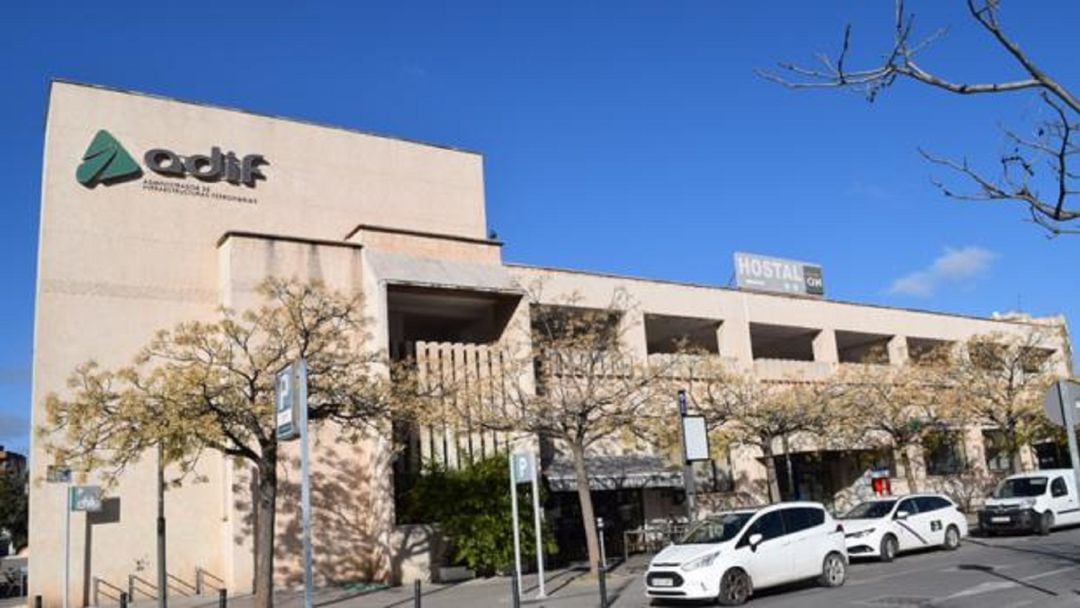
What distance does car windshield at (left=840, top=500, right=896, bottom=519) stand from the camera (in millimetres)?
24312

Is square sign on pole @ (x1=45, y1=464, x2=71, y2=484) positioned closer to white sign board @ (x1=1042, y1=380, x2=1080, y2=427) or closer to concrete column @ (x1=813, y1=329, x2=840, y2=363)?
white sign board @ (x1=1042, y1=380, x2=1080, y2=427)

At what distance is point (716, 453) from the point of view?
3031 cm

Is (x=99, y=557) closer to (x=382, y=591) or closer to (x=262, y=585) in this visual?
(x=382, y=591)

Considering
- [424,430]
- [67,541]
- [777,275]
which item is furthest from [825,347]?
[67,541]

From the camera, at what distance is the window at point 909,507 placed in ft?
80.2

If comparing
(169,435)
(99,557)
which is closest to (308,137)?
(99,557)

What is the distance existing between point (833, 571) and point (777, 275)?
24.3 metres

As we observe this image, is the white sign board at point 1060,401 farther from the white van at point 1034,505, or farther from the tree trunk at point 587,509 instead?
the white van at point 1034,505

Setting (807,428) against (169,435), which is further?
(807,428)

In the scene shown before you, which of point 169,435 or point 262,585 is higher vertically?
point 169,435

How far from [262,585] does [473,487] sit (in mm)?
8033

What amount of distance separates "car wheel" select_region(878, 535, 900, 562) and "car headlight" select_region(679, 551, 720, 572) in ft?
28.2

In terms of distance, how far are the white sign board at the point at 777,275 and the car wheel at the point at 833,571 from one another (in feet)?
71.2

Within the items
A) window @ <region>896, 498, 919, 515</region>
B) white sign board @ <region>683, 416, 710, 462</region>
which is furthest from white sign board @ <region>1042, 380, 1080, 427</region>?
window @ <region>896, 498, 919, 515</region>
